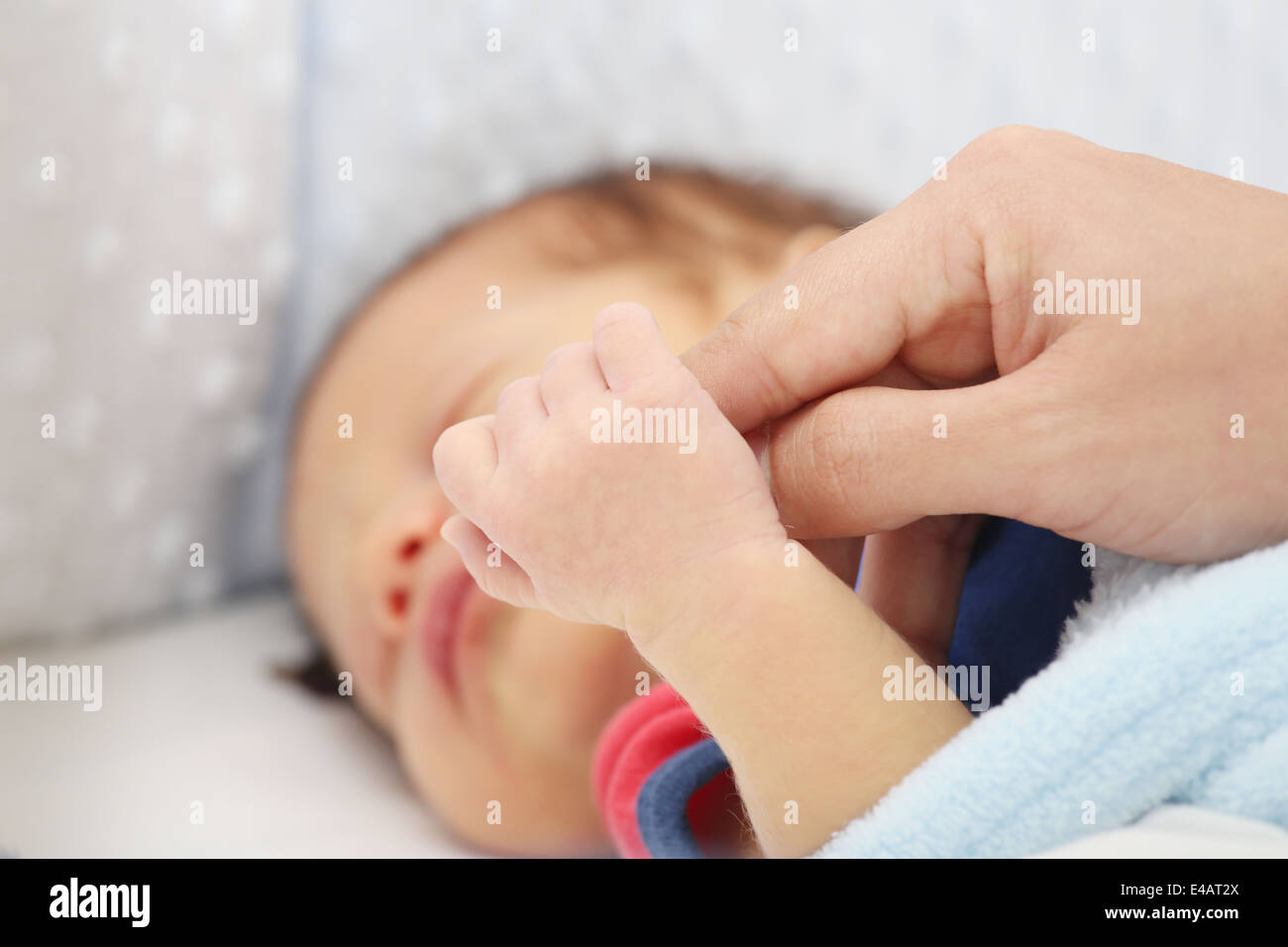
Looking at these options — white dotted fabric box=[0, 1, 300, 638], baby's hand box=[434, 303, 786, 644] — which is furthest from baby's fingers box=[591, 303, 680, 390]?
white dotted fabric box=[0, 1, 300, 638]

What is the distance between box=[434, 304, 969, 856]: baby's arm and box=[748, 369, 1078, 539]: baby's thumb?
27 mm

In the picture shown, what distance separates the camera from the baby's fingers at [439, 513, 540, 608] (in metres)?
0.46

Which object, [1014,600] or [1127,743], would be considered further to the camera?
[1014,600]

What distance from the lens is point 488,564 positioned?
1.51 feet

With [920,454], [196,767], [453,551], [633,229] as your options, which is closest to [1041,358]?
[920,454]

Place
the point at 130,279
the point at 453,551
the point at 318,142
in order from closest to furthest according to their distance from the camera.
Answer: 1. the point at 453,551
2. the point at 130,279
3. the point at 318,142

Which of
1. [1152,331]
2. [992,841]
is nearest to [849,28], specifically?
[1152,331]

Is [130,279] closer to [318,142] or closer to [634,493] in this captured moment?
[318,142]

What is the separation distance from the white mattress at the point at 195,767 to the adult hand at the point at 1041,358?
18.1 inches

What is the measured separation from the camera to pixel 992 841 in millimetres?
415

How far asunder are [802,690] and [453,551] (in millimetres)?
401

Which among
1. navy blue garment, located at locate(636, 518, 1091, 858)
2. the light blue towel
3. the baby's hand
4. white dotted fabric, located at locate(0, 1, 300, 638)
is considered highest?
white dotted fabric, located at locate(0, 1, 300, 638)

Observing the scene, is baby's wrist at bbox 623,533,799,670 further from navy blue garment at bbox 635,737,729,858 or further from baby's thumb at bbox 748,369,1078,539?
navy blue garment at bbox 635,737,729,858

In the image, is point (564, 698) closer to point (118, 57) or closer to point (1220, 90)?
point (118, 57)
